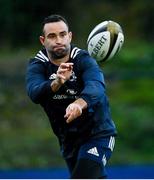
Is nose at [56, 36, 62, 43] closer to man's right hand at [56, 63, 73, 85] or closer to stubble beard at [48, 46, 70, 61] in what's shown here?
stubble beard at [48, 46, 70, 61]

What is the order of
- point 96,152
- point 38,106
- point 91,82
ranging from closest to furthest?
1. point 91,82
2. point 96,152
3. point 38,106

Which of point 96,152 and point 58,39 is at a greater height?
point 58,39

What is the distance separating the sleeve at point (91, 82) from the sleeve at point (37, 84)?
11.9 inches

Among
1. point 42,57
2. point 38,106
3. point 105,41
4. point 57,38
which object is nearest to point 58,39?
point 57,38

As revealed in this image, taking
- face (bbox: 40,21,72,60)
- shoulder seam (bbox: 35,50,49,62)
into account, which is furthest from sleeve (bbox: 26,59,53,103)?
face (bbox: 40,21,72,60)

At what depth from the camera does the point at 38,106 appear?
14.4 metres

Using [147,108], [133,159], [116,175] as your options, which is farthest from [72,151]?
[147,108]

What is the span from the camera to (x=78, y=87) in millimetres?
7164

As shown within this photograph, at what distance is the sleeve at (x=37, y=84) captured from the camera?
275 inches

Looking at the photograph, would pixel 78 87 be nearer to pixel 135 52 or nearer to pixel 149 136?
pixel 149 136

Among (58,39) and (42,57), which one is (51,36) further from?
(42,57)

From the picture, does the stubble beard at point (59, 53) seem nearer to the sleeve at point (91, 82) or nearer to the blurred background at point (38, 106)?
the sleeve at point (91, 82)

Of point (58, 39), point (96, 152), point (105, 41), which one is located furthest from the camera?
point (105, 41)

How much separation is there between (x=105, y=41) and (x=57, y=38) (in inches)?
24.1
